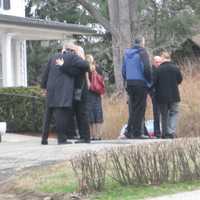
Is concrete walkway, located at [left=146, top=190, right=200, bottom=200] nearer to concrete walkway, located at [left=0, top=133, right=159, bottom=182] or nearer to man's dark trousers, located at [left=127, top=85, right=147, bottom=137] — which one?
concrete walkway, located at [left=0, top=133, right=159, bottom=182]

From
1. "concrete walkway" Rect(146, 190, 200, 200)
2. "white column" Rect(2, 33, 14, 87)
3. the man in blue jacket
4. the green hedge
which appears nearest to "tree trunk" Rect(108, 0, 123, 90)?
"white column" Rect(2, 33, 14, 87)

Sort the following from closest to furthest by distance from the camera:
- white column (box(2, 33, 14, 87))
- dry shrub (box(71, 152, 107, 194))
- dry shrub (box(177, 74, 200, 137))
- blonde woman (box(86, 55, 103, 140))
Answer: dry shrub (box(71, 152, 107, 194)), blonde woman (box(86, 55, 103, 140)), dry shrub (box(177, 74, 200, 137)), white column (box(2, 33, 14, 87))

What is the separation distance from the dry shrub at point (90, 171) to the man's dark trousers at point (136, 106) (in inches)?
205

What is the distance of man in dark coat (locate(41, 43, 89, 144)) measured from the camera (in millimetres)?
12438

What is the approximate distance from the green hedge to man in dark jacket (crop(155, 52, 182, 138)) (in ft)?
16.9

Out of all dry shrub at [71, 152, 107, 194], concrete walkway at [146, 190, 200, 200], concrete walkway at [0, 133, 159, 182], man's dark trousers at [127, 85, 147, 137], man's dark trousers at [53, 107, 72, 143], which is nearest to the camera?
concrete walkway at [146, 190, 200, 200]

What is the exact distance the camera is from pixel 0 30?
2325cm

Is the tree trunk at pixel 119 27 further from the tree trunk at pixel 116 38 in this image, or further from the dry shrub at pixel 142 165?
the dry shrub at pixel 142 165

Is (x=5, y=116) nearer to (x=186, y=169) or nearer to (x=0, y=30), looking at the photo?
(x=0, y=30)

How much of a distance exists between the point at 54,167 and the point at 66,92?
2638 millimetres

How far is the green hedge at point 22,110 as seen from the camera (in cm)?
1873

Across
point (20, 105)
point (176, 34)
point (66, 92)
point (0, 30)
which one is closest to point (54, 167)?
point (66, 92)

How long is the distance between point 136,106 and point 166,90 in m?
0.68

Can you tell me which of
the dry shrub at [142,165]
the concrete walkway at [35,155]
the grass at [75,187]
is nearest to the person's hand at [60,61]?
the concrete walkway at [35,155]
